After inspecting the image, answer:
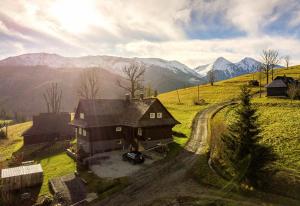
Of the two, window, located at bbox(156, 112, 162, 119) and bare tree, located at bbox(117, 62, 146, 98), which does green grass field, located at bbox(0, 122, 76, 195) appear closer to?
window, located at bbox(156, 112, 162, 119)

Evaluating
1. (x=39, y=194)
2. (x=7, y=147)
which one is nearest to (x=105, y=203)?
(x=39, y=194)

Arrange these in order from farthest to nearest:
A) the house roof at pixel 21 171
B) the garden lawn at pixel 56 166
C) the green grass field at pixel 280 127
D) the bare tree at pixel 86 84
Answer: the bare tree at pixel 86 84
the garden lawn at pixel 56 166
the house roof at pixel 21 171
the green grass field at pixel 280 127

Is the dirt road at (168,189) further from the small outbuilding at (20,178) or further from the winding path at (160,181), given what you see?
the small outbuilding at (20,178)

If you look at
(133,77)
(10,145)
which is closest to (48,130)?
(10,145)

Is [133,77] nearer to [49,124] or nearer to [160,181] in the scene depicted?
[49,124]

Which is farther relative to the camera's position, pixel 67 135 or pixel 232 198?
pixel 67 135

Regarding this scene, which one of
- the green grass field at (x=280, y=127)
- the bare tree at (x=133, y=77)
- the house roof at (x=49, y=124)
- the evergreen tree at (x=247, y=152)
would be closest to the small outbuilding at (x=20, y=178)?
the house roof at (x=49, y=124)

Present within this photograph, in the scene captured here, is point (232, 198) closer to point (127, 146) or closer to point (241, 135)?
point (241, 135)
